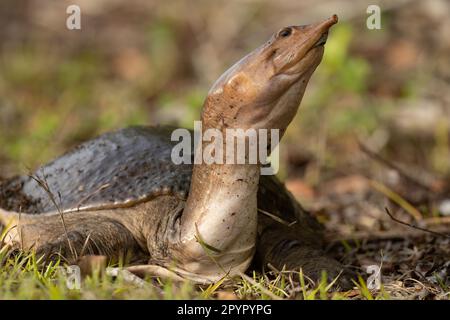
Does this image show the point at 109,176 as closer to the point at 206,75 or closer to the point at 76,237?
the point at 76,237

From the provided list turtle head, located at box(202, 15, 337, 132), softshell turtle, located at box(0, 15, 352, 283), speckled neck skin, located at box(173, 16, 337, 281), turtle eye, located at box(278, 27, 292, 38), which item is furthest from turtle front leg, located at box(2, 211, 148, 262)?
turtle eye, located at box(278, 27, 292, 38)

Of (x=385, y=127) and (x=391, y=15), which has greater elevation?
(x=391, y=15)

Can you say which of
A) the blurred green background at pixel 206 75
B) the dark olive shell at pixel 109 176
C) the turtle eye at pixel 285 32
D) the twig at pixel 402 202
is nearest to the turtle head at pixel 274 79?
the turtle eye at pixel 285 32

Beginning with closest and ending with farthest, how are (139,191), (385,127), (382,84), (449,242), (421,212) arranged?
(139,191) < (449,242) < (421,212) < (385,127) < (382,84)

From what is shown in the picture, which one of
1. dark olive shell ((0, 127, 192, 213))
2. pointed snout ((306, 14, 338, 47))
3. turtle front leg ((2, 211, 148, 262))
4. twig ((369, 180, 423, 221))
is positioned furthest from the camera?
twig ((369, 180, 423, 221))

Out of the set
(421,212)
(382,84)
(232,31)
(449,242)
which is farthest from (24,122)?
(449,242)

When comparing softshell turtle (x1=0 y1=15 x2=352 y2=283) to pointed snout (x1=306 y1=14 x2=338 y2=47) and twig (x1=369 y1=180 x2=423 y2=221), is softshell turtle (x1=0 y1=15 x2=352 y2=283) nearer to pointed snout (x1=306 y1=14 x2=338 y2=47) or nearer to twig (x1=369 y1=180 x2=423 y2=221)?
pointed snout (x1=306 y1=14 x2=338 y2=47)
